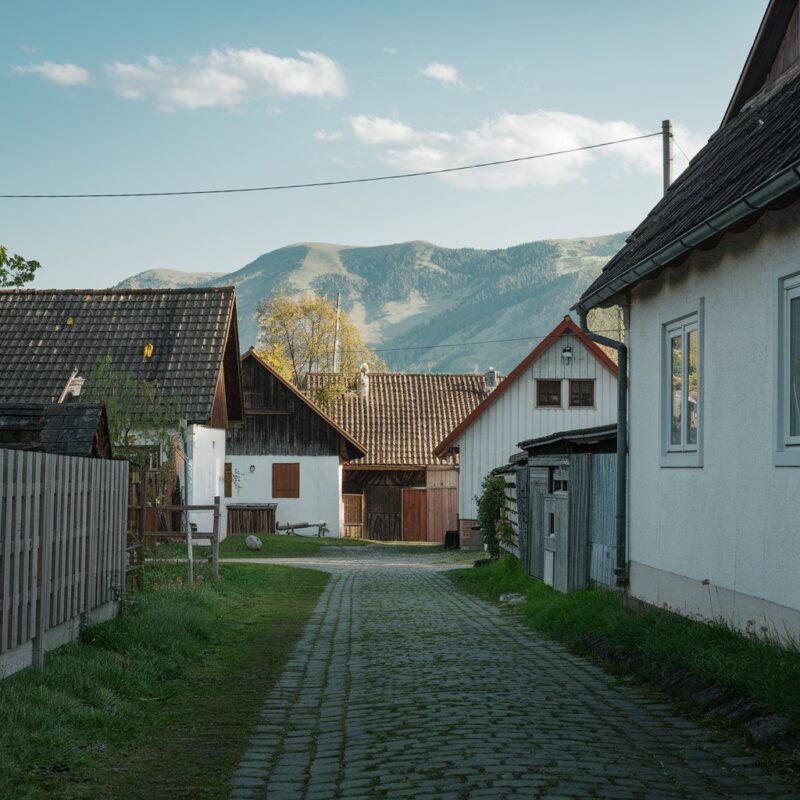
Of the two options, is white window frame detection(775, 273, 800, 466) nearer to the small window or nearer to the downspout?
the downspout

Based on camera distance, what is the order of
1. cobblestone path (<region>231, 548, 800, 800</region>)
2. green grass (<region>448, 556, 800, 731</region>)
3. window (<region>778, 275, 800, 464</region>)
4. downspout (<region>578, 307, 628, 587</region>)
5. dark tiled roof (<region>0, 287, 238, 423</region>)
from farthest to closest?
dark tiled roof (<region>0, 287, 238, 423</region>) → downspout (<region>578, 307, 628, 587</region>) → window (<region>778, 275, 800, 464</region>) → green grass (<region>448, 556, 800, 731</region>) → cobblestone path (<region>231, 548, 800, 800</region>)

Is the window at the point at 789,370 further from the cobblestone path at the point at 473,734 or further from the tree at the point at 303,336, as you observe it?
the tree at the point at 303,336

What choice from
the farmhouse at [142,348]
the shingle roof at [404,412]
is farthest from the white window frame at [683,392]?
the shingle roof at [404,412]

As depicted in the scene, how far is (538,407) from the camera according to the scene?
3994 centimetres

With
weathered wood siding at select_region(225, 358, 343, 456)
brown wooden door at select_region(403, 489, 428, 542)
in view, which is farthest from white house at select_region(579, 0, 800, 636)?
brown wooden door at select_region(403, 489, 428, 542)

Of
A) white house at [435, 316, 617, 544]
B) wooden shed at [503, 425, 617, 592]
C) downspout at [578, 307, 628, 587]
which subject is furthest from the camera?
white house at [435, 316, 617, 544]

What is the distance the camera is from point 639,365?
44.7 feet

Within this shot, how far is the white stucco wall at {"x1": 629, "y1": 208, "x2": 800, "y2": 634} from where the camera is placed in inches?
359

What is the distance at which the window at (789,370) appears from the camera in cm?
898

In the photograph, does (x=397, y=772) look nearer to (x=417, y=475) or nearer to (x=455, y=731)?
(x=455, y=731)

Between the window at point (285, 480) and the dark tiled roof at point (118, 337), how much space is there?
37.0 feet

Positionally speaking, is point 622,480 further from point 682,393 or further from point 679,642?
point 679,642

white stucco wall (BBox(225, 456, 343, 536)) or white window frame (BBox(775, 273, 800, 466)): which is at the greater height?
white window frame (BBox(775, 273, 800, 466))

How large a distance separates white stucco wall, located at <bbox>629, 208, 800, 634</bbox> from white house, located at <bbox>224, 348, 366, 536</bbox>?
33048 millimetres
